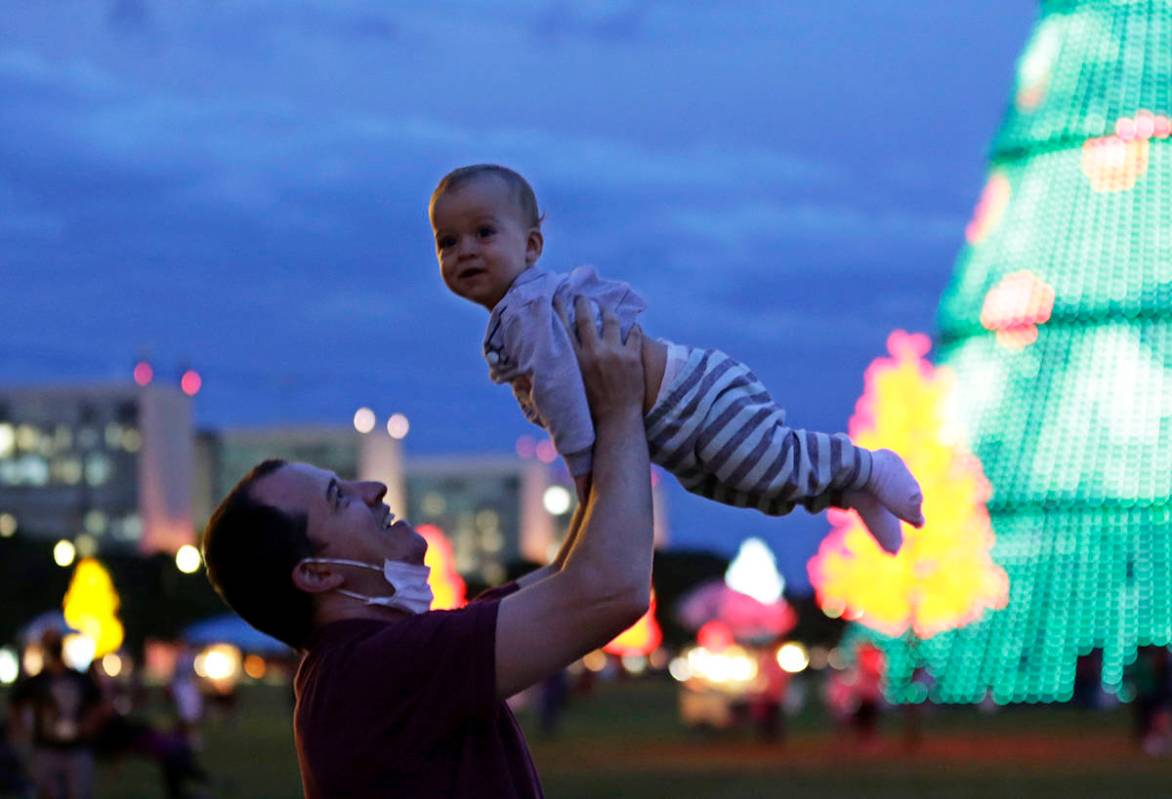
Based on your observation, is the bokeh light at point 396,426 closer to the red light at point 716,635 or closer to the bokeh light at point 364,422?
the bokeh light at point 364,422

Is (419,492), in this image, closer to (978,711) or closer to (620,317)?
(978,711)

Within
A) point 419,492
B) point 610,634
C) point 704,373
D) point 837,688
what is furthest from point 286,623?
Answer: point 419,492

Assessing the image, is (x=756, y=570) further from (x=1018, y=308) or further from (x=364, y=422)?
(x=364, y=422)

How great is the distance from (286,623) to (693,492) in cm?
86

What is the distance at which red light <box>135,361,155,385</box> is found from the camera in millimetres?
126500

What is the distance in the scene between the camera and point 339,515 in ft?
13.7

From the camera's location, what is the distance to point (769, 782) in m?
23.2

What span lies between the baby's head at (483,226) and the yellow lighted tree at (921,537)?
120 feet

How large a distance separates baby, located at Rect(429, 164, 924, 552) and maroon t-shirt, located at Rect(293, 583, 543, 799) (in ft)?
1.46

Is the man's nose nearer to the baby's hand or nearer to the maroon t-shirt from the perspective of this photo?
the maroon t-shirt

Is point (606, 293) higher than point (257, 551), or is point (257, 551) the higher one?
point (606, 293)

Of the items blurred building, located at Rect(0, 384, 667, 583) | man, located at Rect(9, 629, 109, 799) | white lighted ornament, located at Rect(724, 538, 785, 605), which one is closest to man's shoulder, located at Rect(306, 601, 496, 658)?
man, located at Rect(9, 629, 109, 799)

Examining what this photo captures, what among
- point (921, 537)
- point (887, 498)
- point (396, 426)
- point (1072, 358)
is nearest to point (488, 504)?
point (396, 426)

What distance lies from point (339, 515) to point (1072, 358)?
123 feet
